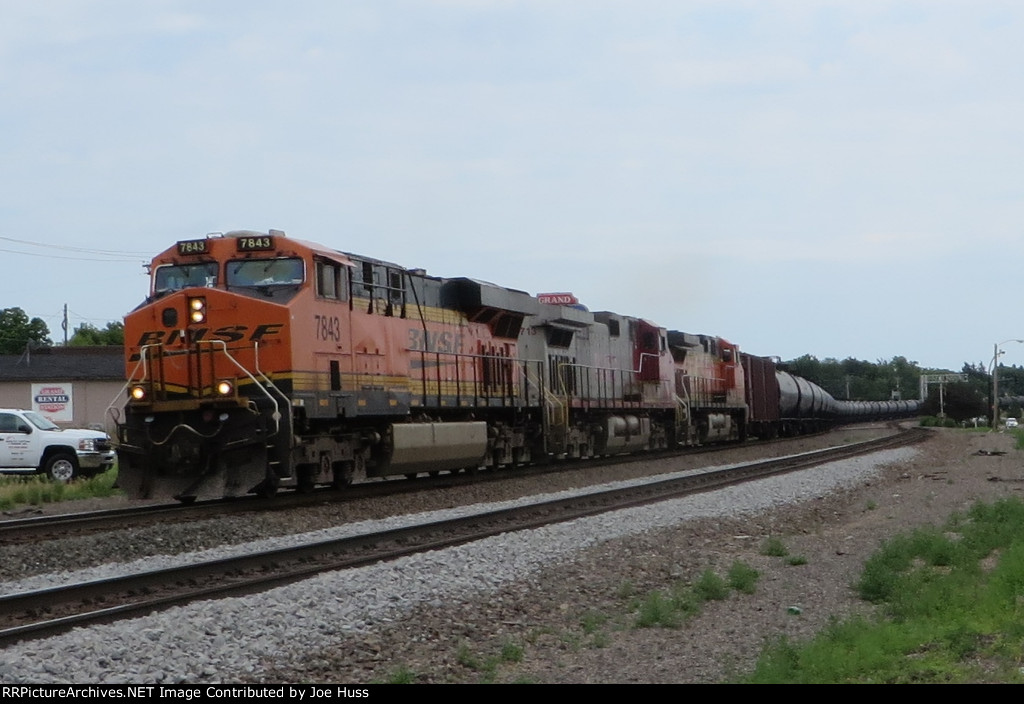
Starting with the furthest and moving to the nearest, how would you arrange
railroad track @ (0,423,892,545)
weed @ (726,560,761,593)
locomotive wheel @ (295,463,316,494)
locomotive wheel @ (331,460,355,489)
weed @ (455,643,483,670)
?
locomotive wheel @ (331,460,355,489) < locomotive wheel @ (295,463,316,494) < railroad track @ (0,423,892,545) < weed @ (726,560,761,593) < weed @ (455,643,483,670)

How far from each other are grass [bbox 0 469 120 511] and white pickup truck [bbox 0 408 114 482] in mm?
2648

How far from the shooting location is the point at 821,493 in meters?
19.4

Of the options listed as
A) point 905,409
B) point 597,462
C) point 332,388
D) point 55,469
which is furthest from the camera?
point 905,409

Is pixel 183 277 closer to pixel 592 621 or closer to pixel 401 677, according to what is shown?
pixel 592 621

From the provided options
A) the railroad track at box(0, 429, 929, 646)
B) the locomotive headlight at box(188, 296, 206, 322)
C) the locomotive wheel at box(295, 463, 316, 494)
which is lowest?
the railroad track at box(0, 429, 929, 646)

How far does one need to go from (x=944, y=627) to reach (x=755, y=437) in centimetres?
3930

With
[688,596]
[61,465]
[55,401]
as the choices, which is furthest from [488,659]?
[55,401]

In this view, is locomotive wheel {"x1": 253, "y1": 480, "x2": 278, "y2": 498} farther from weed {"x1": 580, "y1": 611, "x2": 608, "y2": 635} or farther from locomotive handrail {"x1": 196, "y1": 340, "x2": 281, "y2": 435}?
weed {"x1": 580, "y1": 611, "x2": 608, "y2": 635}

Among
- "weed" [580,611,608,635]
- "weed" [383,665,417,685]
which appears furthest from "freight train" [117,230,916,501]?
"weed" [383,665,417,685]

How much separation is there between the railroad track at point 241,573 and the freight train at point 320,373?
132 inches

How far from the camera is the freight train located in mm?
15750

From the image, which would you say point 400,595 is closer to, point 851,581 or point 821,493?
point 851,581

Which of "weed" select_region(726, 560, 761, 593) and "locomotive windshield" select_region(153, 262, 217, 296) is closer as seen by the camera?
"weed" select_region(726, 560, 761, 593)
